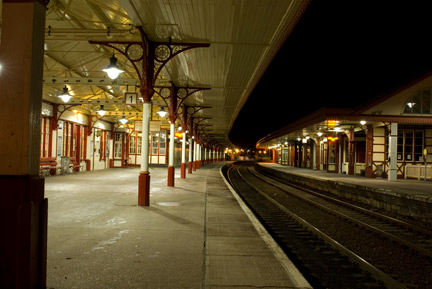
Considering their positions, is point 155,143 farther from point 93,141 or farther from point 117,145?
point 93,141

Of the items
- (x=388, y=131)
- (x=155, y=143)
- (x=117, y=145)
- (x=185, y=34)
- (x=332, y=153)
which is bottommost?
(x=332, y=153)

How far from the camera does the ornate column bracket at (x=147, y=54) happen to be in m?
8.80

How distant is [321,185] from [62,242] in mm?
17837

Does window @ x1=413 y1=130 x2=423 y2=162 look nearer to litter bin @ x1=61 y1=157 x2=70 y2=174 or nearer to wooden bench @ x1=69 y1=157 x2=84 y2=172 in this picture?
litter bin @ x1=61 y1=157 x2=70 y2=174

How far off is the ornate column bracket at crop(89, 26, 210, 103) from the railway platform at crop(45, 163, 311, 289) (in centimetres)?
340

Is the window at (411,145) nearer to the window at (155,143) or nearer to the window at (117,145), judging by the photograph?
the window at (155,143)

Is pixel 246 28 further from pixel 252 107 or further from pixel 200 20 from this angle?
pixel 252 107

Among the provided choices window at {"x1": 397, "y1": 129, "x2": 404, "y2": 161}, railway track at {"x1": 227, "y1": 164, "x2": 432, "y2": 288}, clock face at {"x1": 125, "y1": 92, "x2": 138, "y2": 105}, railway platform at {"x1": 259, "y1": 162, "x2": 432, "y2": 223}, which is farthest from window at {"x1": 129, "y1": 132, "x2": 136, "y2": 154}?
window at {"x1": 397, "y1": 129, "x2": 404, "y2": 161}

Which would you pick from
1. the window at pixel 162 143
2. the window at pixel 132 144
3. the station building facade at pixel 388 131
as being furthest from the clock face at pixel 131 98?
the window at pixel 162 143

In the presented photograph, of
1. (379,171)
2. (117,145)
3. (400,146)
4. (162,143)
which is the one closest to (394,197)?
(379,171)

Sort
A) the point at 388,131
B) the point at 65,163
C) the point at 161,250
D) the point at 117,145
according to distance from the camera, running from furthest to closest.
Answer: the point at 117,145 < the point at 65,163 < the point at 388,131 < the point at 161,250

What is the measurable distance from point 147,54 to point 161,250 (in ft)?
19.0

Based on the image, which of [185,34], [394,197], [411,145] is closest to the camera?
[185,34]

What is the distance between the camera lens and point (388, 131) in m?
20.0
